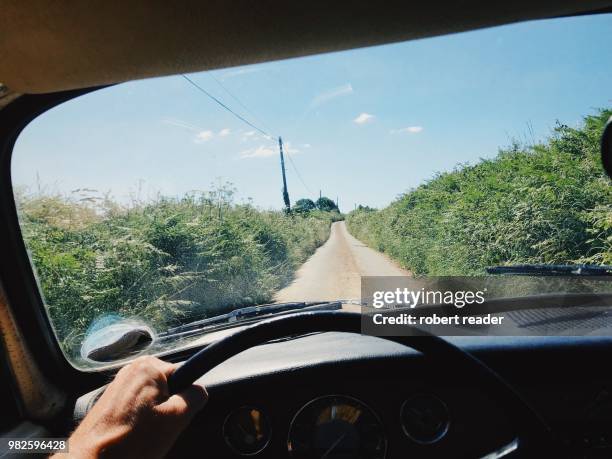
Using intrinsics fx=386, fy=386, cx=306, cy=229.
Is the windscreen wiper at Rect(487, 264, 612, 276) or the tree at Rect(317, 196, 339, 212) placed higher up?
the tree at Rect(317, 196, 339, 212)

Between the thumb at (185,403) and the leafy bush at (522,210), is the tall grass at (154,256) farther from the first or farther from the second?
the leafy bush at (522,210)

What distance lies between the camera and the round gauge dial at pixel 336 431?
1.75 metres

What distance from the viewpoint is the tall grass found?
2.28m

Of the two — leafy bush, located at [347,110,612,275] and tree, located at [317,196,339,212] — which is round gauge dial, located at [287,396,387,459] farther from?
leafy bush, located at [347,110,612,275]

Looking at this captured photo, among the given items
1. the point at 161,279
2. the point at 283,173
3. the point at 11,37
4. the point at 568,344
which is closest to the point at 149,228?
the point at 161,279

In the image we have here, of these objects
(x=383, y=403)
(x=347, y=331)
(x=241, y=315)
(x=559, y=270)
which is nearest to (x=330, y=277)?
(x=241, y=315)

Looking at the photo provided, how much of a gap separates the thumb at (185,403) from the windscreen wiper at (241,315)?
1197 mm

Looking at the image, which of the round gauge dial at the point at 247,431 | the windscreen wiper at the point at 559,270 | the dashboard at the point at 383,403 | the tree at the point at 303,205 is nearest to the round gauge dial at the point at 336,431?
the dashboard at the point at 383,403

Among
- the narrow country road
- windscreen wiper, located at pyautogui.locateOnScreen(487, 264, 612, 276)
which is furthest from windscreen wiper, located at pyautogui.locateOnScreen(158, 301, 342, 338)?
windscreen wiper, located at pyautogui.locateOnScreen(487, 264, 612, 276)

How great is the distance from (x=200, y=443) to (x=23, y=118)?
5.91ft

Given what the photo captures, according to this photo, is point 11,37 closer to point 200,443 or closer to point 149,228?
point 200,443

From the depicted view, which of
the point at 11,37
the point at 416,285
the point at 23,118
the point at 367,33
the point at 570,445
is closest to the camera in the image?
the point at 11,37

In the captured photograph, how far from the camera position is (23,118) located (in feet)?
6.26

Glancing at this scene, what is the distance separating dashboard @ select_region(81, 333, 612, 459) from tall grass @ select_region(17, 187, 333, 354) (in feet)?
3.62
